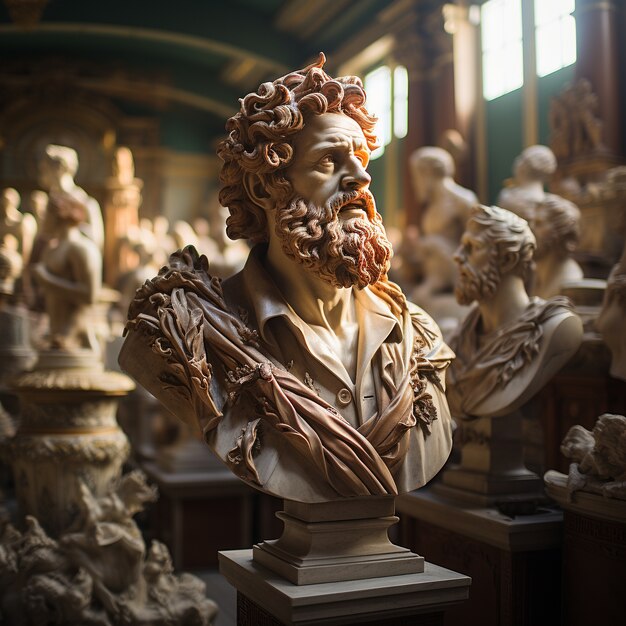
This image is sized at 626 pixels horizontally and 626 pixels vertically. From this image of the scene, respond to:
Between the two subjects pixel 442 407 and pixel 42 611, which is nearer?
pixel 442 407

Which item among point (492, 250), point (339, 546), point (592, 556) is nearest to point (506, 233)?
point (492, 250)

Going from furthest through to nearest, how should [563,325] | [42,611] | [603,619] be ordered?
1. [42,611]
2. [563,325]
3. [603,619]

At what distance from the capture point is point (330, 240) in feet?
7.77

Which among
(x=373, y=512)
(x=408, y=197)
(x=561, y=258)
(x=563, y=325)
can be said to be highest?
(x=408, y=197)

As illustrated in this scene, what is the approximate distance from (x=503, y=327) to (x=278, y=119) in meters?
1.38

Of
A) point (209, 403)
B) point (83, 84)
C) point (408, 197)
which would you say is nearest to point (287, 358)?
point (209, 403)

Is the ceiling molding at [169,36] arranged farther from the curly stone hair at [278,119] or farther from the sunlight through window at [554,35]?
the curly stone hair at [278,119]

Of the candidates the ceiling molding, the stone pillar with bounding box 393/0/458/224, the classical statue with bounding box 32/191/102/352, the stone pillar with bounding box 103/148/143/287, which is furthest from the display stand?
the ceiling molding

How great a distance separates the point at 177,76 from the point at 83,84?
167cm

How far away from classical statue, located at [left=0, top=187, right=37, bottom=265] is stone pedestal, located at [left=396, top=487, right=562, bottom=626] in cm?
520

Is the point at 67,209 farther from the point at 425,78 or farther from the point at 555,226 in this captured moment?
the point at 425,78

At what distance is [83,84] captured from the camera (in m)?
14.9

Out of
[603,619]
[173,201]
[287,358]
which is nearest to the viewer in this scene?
[287,358]

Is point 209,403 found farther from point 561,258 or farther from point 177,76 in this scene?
point 177,76
